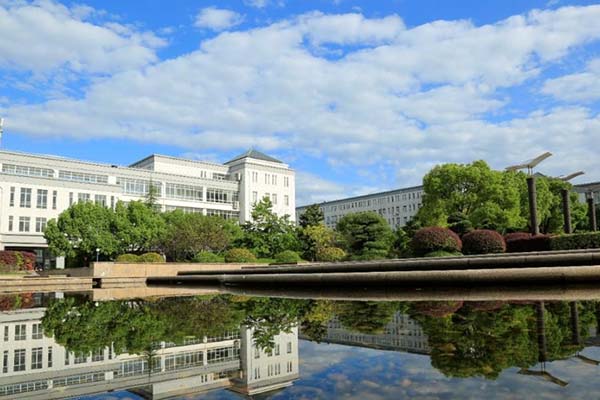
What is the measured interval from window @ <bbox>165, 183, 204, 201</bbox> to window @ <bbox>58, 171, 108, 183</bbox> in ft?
22.7

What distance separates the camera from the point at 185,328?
212 inches

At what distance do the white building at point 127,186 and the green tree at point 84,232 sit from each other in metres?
6.58

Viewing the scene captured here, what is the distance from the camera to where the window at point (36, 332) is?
213 inches

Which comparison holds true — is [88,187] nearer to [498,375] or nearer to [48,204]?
[48,204]

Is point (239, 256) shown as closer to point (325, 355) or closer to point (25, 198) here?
point (25, 198)

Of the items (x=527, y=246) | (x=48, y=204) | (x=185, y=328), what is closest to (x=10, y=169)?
(x=48, y=204)

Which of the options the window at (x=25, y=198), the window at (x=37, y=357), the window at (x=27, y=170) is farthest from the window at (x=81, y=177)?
the window at (x=37, y=357)

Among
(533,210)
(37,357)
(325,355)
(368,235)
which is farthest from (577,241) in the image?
(37,357)

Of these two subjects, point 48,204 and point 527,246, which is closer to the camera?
point 527,246

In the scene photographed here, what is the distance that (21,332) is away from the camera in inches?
229

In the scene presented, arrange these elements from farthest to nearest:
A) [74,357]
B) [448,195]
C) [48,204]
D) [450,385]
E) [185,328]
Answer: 1. [48,204]
2. [448,195]
3. [185,328]
4. [74,357]
5. [450,385]

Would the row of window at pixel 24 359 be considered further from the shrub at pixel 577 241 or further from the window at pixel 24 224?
the window at pixel 24 224

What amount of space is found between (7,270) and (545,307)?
1336 inches

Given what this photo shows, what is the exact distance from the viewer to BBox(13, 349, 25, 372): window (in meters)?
3.68
